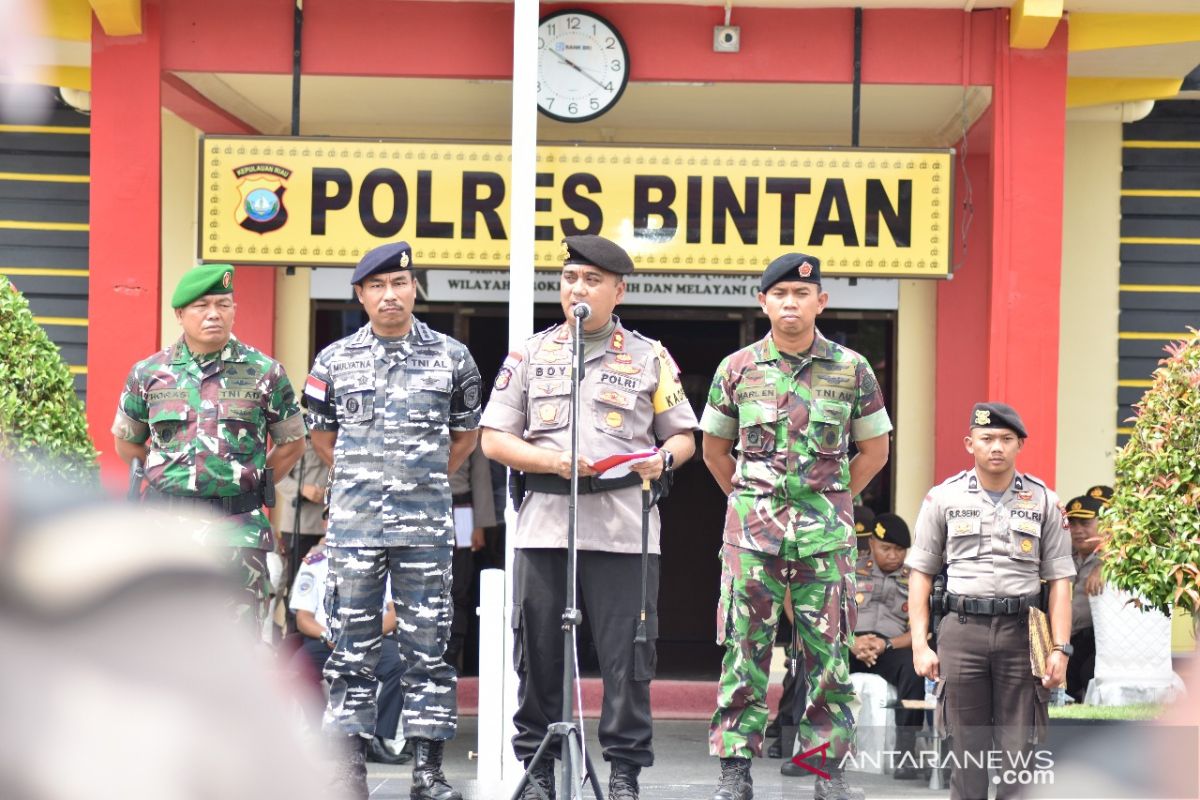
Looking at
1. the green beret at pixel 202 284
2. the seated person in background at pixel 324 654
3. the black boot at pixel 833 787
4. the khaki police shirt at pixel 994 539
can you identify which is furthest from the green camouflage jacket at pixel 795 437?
the seated person in background at pixel 324 654

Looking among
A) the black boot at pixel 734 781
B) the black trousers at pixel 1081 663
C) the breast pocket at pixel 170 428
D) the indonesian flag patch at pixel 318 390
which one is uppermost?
the indonesian flag patch at pixel 318 390

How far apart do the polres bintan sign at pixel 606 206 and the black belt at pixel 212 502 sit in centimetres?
240

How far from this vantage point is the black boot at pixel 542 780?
504 centimetres

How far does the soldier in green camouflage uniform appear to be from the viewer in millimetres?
5402

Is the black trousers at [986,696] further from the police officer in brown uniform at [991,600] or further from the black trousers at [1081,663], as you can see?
the black trousers at [1081,663]

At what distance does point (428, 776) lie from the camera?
18.0 ft

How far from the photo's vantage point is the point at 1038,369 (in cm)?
782

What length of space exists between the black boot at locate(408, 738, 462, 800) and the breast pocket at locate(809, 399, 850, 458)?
1.75m

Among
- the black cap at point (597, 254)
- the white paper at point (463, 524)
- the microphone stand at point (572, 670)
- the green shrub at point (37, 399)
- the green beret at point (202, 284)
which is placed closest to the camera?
the microphone stand at point (572, 670)

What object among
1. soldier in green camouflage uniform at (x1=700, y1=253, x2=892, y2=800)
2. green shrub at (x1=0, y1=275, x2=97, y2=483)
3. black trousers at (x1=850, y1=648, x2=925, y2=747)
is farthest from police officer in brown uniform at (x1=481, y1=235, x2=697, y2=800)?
black trousers at (x1=850, y1=648, x2=925, y2=747)

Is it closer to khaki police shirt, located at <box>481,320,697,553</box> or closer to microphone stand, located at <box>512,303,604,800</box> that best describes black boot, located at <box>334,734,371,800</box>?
microphone stand, located at <box>512,303,604,800</box>

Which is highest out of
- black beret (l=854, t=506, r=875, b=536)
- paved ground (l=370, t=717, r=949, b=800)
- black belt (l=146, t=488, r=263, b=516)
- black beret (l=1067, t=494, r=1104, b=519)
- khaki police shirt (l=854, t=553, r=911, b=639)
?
black belt (l=146, t=488, r=263, b=516)

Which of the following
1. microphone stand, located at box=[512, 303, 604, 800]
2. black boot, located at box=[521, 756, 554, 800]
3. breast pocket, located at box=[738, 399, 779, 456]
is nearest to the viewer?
microphone stand, located at box=[512, 303, 604, 800]

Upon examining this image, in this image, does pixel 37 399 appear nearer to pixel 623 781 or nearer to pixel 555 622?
pixel 555 622
